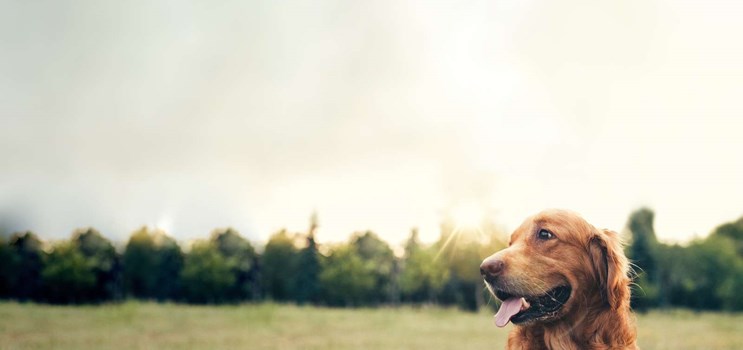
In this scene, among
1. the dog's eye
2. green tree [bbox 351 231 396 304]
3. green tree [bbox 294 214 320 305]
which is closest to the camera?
the dog's eye

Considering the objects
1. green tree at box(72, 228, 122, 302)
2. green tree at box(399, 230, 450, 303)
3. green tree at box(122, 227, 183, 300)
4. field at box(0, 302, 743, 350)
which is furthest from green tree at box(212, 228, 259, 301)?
green tree at box(399, 230, 450, 303)

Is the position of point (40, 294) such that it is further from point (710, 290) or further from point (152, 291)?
point (710, 290)

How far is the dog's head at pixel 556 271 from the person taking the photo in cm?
439

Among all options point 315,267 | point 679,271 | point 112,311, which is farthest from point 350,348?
point 679,271

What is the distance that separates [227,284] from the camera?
46.1 metres

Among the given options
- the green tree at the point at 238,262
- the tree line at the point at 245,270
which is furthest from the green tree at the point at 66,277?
the green tree at the point at 238,262

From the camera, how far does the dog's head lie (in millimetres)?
4395

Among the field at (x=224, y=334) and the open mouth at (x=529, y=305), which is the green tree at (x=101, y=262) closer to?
the field at (x=224, y=334)

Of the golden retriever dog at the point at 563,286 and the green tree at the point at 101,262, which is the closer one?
the golden retriever dog at the point at 563,286

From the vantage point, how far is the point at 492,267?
436 centimetres

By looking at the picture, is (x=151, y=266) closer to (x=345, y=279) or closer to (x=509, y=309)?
(x=345, y=279)

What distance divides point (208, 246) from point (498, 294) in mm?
44769

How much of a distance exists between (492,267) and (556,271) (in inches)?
21.9

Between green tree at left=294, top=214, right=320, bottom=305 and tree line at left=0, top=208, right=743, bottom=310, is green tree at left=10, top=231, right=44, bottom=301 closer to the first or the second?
tree line at left=0, top=208, right=743, bottom=310
